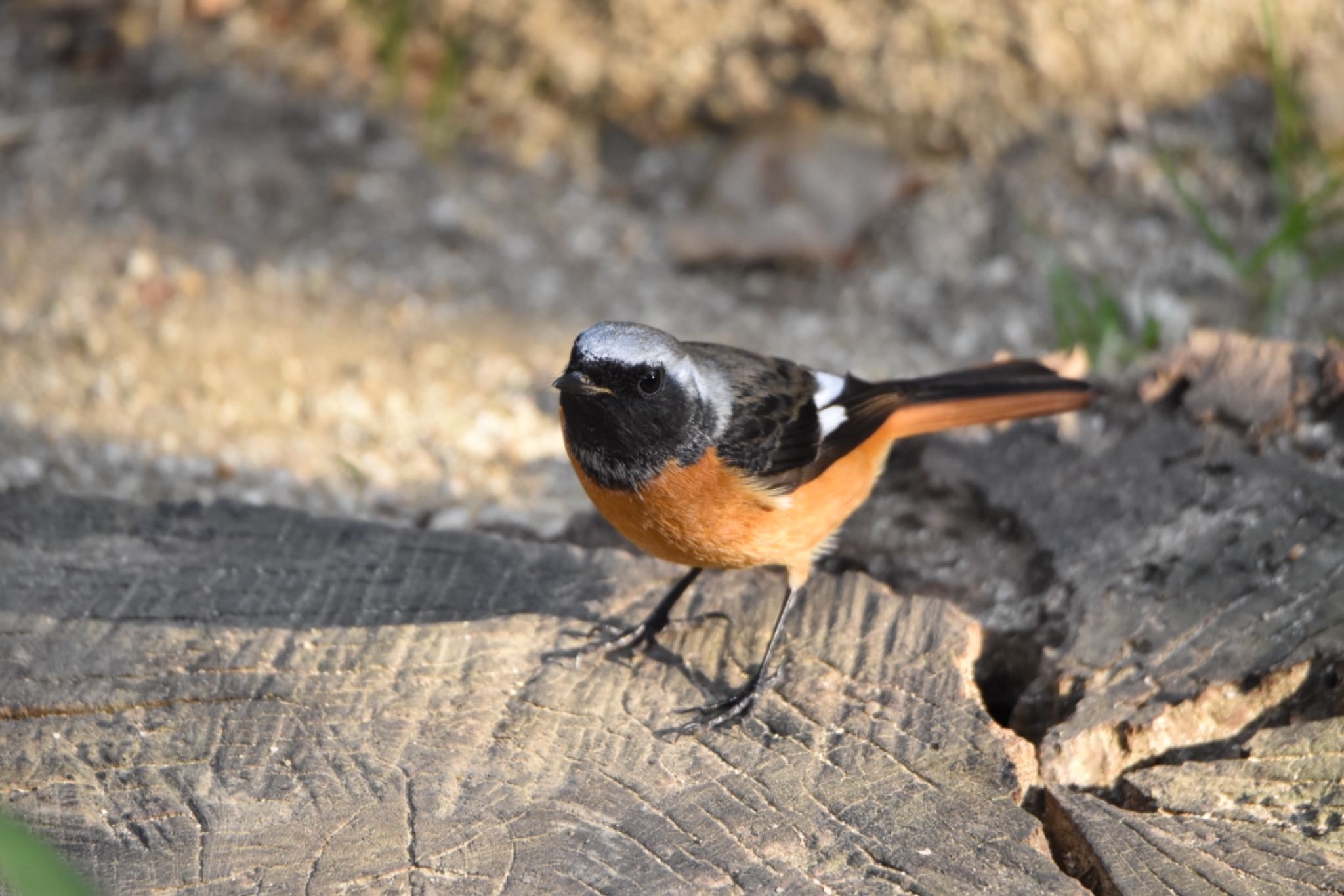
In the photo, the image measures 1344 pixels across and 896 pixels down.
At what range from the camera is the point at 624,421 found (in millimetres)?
3465

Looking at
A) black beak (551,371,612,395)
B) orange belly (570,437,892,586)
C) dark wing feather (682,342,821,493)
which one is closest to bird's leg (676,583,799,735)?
orange belly (570,437,892,586)

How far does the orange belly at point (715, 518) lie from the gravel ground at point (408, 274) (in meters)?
1.94

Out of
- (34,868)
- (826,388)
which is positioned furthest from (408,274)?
(34,868)

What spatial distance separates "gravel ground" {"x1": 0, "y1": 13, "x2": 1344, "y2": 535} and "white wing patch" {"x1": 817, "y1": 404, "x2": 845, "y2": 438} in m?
1.82

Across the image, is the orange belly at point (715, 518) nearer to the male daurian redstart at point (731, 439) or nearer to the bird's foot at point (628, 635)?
the male daurian redstart at point (731, 439)

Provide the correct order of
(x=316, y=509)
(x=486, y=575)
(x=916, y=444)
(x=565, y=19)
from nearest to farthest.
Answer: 1. (x=486, y=575)
2. (x=916, y=444)
3. (x=316, y=509)
4. (x=565, y=19)

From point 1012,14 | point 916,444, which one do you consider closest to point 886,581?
point 916,444

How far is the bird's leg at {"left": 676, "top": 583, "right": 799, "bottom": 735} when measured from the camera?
303cm

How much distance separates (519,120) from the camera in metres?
7.32

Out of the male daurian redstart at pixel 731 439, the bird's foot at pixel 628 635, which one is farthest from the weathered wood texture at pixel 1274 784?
the bird's foot at pixel 628 635

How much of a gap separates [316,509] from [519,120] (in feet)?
9.94

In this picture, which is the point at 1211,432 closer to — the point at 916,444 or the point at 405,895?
the point at 916,444

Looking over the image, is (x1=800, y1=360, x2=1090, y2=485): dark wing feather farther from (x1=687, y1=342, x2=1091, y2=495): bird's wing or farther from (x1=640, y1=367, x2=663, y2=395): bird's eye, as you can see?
(x1=640, y1=367, x2=663, y2=395): bird's eye

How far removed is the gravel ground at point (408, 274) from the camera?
5.74 m
